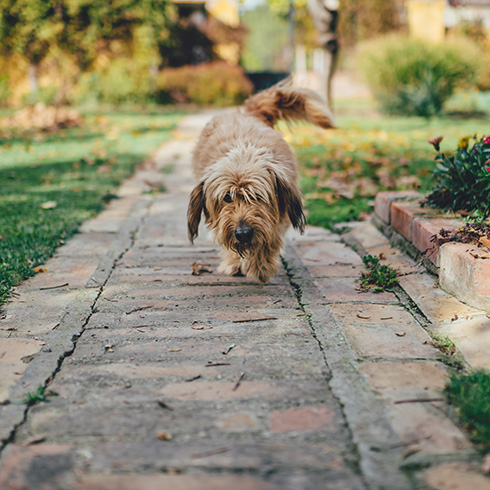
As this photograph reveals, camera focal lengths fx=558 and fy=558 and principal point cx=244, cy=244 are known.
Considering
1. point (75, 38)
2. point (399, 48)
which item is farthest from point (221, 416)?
point (399, 48)

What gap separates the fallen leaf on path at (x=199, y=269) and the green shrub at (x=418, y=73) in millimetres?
12004

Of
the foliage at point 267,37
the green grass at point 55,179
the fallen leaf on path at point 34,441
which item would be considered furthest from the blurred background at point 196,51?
the foliage at point 267,37

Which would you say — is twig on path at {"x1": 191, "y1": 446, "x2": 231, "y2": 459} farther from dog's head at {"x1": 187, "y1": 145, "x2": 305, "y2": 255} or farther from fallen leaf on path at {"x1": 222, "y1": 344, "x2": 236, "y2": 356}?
dog's head at {"x1": 187, "y1": 145, "x2": 305, "y2": 255}

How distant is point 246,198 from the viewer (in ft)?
11.8

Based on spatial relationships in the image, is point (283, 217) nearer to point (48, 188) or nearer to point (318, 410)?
point (318, 410)

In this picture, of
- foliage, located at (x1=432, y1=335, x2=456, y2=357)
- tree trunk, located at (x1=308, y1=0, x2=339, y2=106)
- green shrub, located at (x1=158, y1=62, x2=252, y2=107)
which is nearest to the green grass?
foliage, located at (x1=432, y1=335, x2=456, y2=357)

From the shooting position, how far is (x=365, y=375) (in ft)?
8.24

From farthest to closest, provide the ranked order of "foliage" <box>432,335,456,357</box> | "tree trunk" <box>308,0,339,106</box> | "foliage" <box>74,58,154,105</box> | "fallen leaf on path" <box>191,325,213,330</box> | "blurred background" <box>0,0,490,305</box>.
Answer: "foliage" <box>74,58,154,105</box>
"tree trunk" <box>308,0,339,106</box>
"blurred background" <box>0,0,490,305</box>
"fallen leaf on path" <box>191,325,213,330</box>
"foliage" <box>432,335,456,357</box>

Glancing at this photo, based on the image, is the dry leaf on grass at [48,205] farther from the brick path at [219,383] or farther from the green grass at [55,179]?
the brick path at [219,383]

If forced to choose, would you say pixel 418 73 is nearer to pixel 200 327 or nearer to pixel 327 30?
pixel 327 30

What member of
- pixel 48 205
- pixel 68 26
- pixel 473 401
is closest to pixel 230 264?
pixel 473 401

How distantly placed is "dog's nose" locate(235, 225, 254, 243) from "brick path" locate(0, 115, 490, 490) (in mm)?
366

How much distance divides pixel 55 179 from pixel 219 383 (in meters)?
5.24

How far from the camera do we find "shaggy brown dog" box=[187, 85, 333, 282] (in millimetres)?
3609
